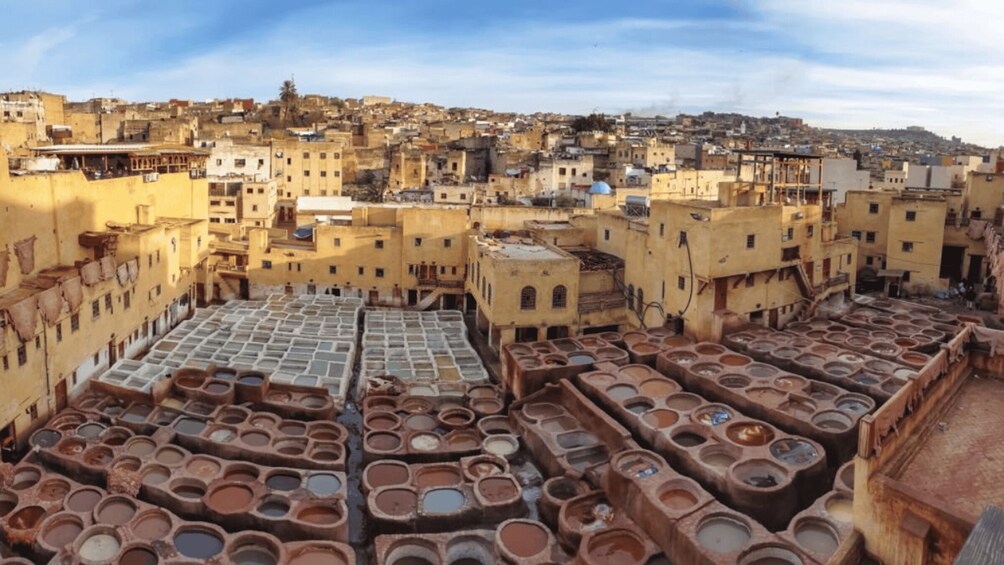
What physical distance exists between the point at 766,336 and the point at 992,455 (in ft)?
52.5

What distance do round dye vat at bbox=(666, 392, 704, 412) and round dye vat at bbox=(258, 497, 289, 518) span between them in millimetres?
10146

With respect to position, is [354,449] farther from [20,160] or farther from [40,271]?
[20,160]

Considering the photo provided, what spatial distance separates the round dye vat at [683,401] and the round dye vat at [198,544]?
38.4 feet

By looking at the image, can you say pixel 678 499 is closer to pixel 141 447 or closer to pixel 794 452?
pixel 794 452

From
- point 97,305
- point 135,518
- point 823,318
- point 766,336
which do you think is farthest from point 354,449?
point 823,318

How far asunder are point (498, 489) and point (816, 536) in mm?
7180

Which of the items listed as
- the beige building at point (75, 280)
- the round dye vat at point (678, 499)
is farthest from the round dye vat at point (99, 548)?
the round dye vat at point (678, 499)

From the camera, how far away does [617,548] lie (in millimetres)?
16031

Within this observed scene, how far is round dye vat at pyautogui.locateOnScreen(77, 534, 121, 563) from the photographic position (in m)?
15.0

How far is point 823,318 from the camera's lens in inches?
1146

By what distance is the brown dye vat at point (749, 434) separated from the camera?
18578mm

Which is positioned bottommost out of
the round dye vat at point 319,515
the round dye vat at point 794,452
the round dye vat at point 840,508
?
the round dye vat at point 319,515

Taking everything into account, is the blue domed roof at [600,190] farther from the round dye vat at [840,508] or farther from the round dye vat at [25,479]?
the round dye vat at [25,479]

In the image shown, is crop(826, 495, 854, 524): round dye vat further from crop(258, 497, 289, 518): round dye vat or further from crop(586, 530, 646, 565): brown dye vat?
crop(258, 497, 289, 518): round dye vat
